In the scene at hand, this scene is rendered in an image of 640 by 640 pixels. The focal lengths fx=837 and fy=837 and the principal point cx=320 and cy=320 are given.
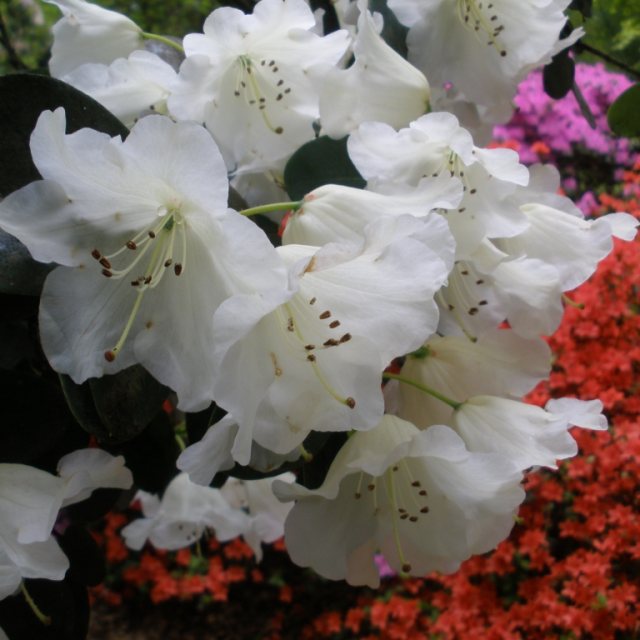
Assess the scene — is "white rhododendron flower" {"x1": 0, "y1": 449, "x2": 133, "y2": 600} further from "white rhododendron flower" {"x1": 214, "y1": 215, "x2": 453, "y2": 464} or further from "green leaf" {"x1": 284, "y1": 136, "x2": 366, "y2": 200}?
"green leaf" {"x1": 284, "y1": 136, "x2": 366, "y2": 200}

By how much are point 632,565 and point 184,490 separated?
98 centimetres

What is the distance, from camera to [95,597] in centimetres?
269

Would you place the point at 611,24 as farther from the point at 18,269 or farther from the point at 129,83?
the point at 18,269

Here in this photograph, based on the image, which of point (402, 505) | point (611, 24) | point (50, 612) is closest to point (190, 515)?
point (50, 612)

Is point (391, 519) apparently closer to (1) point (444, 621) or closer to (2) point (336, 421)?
(2) point (336, 421)

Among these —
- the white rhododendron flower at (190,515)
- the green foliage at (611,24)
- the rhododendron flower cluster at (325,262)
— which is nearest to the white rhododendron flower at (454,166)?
the rhododendron flower cluster at (325,262)

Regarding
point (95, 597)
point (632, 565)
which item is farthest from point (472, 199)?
point (95, 597)

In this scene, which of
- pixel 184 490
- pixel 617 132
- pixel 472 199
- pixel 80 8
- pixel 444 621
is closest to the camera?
pixel 472 199

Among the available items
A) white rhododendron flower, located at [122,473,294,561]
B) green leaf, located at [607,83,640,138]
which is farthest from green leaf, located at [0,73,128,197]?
white rhododendron flower, located at [122,473,294,561]

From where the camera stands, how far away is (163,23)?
3490mm

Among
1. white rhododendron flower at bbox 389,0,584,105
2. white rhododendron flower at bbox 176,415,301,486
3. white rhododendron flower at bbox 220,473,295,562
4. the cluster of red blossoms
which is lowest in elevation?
the cluster of red blossoms

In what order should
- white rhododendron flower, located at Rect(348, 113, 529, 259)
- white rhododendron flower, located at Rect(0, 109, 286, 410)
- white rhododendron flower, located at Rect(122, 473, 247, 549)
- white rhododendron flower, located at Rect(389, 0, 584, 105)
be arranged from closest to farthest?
white rhododendron flower, located at Rect(0, 109, 286, 410)
white rhododendron flower, located at Rect(348, 113, 529, 259)
white rhododendron flower, located at Rect(389, 0, 584, 105)
white rhododendron flower, located at Rect(122, 473, 247, 549)

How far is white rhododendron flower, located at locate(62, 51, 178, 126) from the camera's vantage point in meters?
0.65

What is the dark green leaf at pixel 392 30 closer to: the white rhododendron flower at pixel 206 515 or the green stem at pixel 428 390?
the green stem at pixel 428 390
